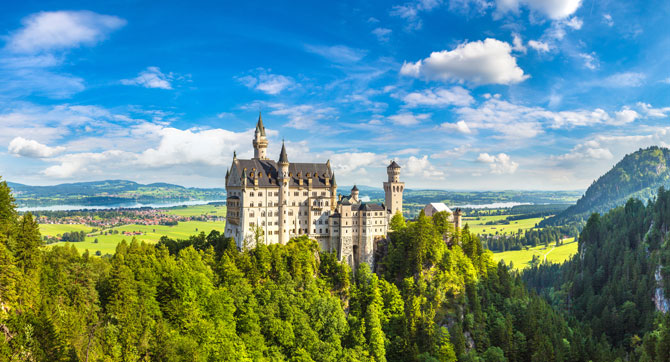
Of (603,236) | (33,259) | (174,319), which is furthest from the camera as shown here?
(603,236)

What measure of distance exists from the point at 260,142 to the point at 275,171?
28.8 ft

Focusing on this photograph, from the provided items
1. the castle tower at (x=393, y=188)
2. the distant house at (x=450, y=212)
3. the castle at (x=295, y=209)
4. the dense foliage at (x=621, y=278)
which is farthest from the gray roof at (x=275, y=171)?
the dense foliage at (x=621, y=278)

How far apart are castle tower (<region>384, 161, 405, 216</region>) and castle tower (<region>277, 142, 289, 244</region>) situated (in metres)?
25.2

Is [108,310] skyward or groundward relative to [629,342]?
skyward

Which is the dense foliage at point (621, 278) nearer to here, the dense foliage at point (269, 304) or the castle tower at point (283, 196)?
the dense foliage at point (269, 304)

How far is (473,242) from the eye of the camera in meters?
101

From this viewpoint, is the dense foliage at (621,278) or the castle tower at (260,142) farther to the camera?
the dense foliage at (621,278)

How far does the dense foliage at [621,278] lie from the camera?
378 feet

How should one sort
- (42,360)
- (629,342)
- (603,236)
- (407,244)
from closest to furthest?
(42,360) → (407,244) → (629,342) → (603,236)

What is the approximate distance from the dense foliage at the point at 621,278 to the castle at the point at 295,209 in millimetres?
58013

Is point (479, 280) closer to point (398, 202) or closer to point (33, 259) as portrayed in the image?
point (398, 202)

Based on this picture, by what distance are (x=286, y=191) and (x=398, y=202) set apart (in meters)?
28.5

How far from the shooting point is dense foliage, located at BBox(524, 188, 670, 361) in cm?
11525

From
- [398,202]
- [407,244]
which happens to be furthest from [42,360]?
[398,202]
